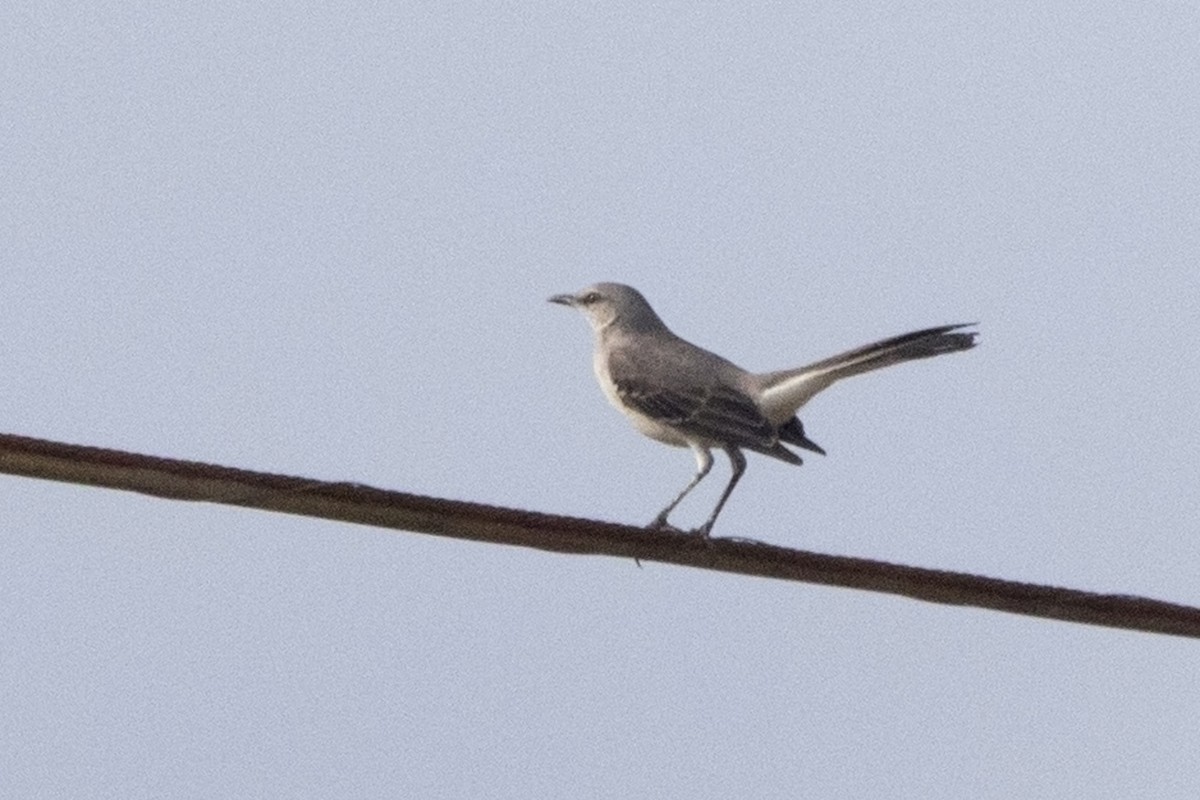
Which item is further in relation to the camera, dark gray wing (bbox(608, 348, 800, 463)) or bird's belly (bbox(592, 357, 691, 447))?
bird's belly (bbox(592, 357, 691, 447))

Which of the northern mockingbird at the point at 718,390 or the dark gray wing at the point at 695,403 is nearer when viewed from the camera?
the northern mockingbird at the point at 718,390

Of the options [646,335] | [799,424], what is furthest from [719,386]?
[646,335]

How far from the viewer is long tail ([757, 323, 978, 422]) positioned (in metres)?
10.9

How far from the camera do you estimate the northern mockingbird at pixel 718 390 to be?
11.2 m

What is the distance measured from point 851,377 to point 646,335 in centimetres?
236

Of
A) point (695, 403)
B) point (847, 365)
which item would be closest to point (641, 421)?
point (695, 403)

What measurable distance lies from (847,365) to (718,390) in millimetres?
1092

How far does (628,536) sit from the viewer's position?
7.54 metres

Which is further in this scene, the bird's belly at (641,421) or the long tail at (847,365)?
the bird's belly at (641,421)

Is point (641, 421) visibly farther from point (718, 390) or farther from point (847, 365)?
point (847, 365)

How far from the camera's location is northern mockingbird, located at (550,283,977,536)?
440 inches

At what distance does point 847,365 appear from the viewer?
11.3 metres

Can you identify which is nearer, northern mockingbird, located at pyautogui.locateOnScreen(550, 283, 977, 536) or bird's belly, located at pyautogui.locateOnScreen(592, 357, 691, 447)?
northern mockingbird, located at pyautogui.locateOnScreen(550, 283, 977, 536)

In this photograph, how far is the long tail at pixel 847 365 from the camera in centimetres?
1088
